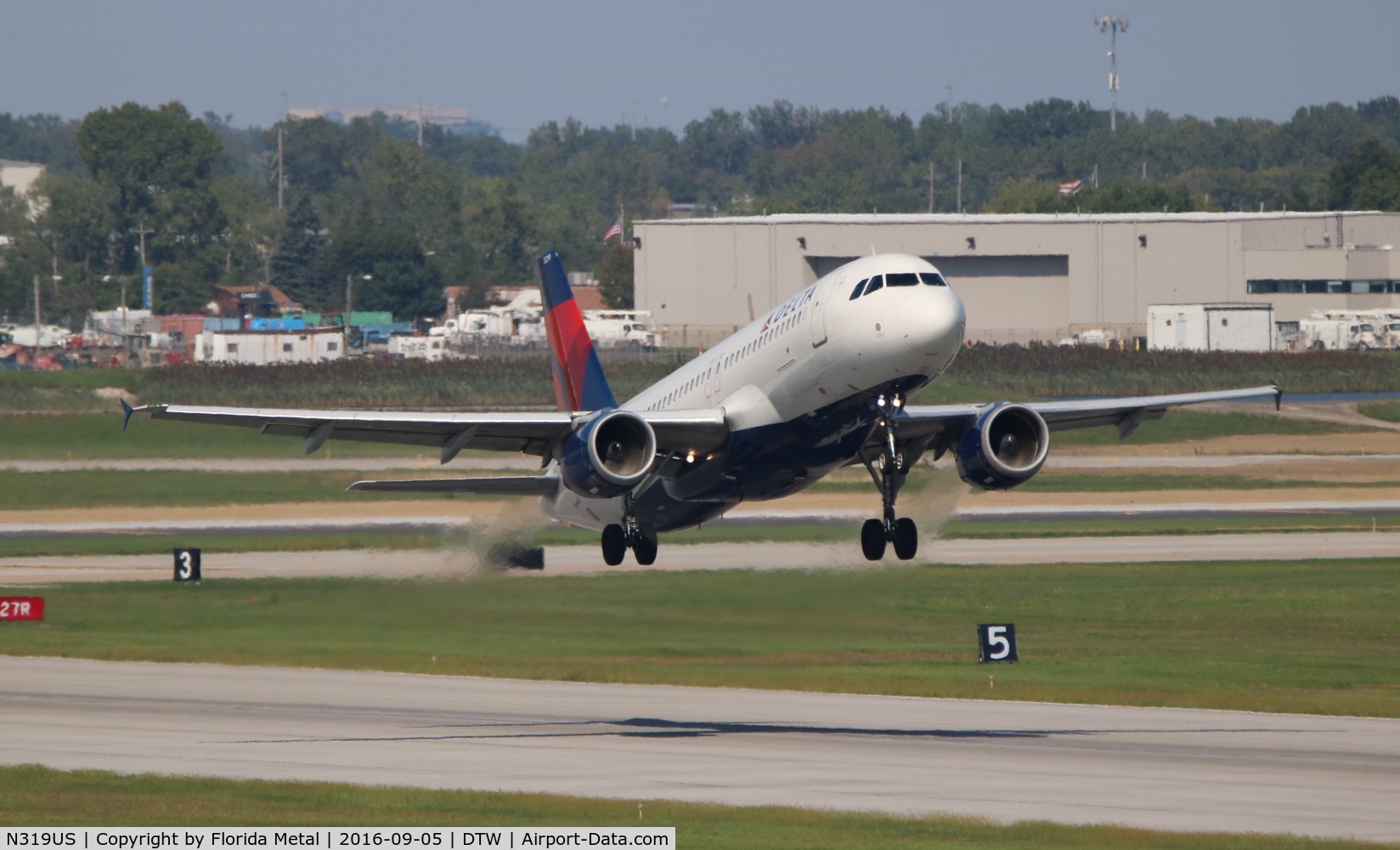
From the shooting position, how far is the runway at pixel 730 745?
36062 mm

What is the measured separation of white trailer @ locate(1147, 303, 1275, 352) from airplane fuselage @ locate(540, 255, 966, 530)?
10704cm

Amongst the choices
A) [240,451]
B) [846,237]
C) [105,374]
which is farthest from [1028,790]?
[846,237]

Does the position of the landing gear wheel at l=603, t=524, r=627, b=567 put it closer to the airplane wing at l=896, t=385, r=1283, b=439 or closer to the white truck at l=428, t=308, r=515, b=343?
the airplane wing at l=896, t=385, r=1283, b=439

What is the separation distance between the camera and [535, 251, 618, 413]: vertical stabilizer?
5516 cm

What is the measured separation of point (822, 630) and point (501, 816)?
58.2 feet

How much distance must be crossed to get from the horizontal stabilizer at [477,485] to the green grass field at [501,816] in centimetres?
1181

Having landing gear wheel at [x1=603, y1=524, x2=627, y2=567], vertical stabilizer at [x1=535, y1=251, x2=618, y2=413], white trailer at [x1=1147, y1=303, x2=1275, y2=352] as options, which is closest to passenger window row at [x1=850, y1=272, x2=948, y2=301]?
landing gear wheel at [x1=603, y1=524, x2=627, y2=567]

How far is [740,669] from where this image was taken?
5638cm

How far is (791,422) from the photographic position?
4128 centimetres

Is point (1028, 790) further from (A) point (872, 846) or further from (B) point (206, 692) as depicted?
(B) point (206, 692)

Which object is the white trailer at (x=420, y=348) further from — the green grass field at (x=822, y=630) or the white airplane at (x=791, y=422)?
the white airplane at (x=791, y=422)

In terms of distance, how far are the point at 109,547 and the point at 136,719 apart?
117ft

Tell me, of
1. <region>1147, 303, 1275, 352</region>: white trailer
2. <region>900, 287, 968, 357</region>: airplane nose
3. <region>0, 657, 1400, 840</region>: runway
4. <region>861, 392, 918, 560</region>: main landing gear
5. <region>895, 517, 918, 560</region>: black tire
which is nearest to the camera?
<region>0, 657, 1400, 840</region>: runway

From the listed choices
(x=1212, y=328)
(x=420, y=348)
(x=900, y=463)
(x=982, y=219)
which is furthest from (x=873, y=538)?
(x=420, y=348)
